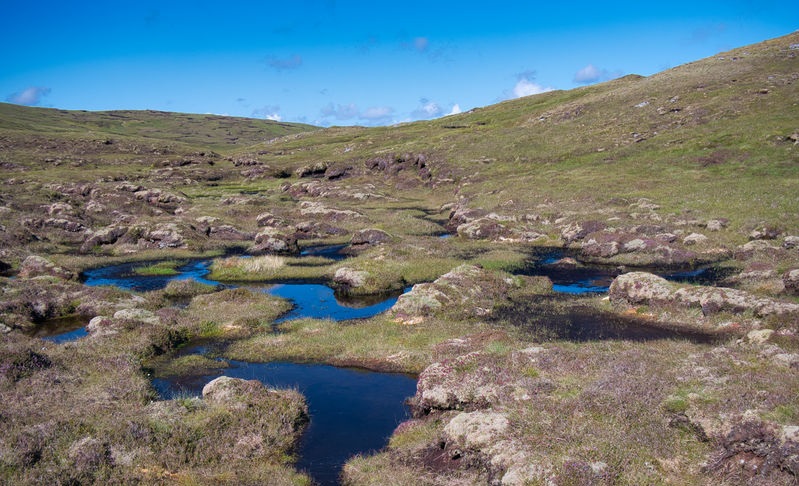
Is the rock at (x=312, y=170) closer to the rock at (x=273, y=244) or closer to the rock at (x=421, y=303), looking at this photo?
the rock at (x=273, y=244)

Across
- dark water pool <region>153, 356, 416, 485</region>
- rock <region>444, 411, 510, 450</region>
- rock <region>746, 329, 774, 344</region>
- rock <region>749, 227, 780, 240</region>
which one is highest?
rock <region>749, 227, 780, 240</region>

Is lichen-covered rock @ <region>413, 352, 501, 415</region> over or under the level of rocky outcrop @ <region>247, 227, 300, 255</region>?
under

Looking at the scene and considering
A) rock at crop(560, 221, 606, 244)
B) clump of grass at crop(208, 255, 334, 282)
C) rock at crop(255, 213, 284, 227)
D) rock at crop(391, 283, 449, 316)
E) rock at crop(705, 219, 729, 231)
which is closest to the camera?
rock at crop(391, 283, 449, 316)

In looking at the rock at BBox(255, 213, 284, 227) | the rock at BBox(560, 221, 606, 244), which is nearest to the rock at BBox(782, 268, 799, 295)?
the rock at BBox(560, 221, 606, 244)

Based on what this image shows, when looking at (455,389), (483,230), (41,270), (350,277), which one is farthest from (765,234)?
(41,270)

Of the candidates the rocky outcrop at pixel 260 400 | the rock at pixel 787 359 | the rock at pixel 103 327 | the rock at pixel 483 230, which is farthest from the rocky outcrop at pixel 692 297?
the rock at pixel 103 327

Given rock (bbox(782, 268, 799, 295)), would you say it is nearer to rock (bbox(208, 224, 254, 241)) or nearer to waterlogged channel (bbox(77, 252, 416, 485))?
waterlogged channel (bbox(77, 252, 416, 485))
